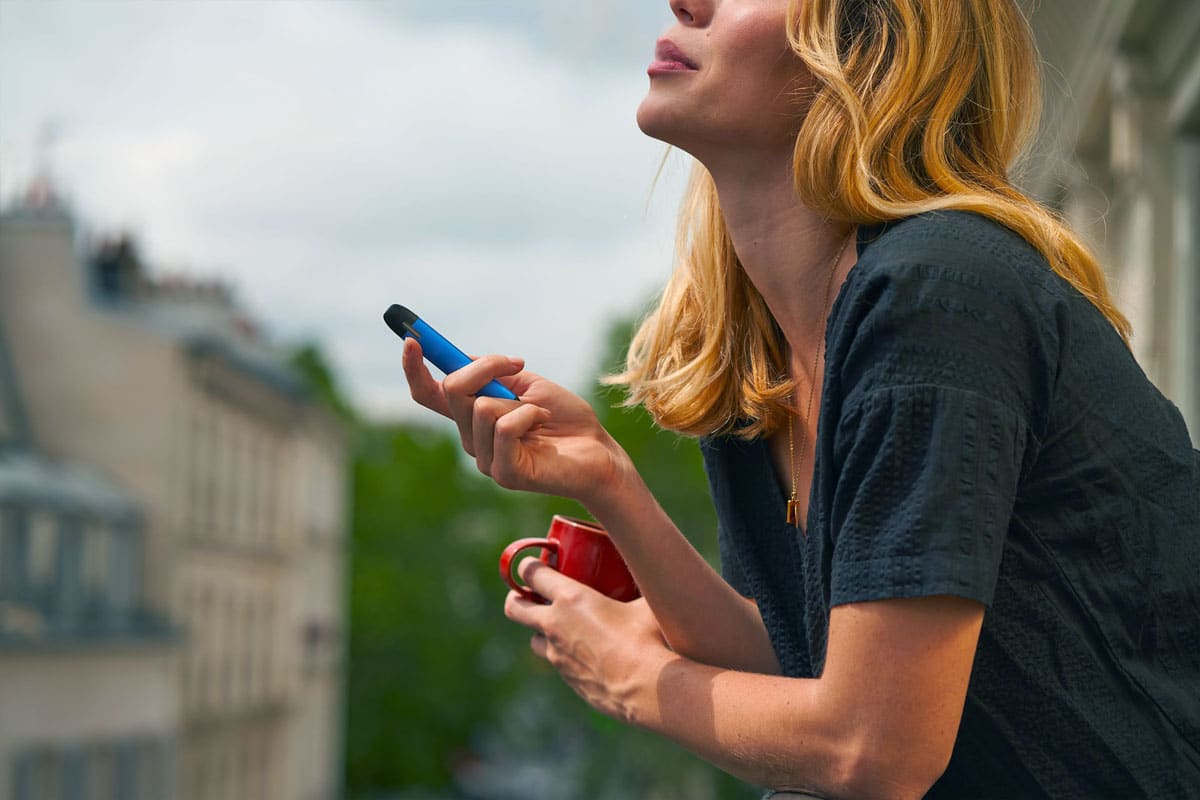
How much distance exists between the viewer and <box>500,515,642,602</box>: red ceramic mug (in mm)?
2061

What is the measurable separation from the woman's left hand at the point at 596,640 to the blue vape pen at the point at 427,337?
283 mm

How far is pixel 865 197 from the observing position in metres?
1.64

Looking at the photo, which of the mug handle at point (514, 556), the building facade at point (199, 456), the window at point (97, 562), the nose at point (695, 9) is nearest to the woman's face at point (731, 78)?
the nose at point (695, 9)

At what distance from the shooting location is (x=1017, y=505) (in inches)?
60.4

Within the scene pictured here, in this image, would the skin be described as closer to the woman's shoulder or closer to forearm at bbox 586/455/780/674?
forearm at bbox 586/455/780/674

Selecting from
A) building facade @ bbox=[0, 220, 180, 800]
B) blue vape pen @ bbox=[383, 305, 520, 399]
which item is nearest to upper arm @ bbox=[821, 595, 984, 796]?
blue vape pen @ bbox=[383, 305, 520, 399]

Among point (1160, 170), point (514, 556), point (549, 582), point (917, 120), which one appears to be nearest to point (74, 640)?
point (1160, 170)

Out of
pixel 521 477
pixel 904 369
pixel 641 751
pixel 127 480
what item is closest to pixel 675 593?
pixel 521 477

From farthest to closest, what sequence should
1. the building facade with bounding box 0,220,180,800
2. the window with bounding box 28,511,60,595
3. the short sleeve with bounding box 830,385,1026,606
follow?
the window with bounding box 28,511,60,595 < the building facade with bounding box 0,220,180,800 < the short sleeve with bounding box 830,385,1026,606

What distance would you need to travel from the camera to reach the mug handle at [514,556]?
202 centimetres

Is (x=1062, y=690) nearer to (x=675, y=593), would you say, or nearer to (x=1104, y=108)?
(x=675, y=593)

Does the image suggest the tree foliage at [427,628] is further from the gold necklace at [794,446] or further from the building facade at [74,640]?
the gold necklace at [794,446]

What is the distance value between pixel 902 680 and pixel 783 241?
0.55 meters

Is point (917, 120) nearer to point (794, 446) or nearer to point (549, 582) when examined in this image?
point (794, 446)
